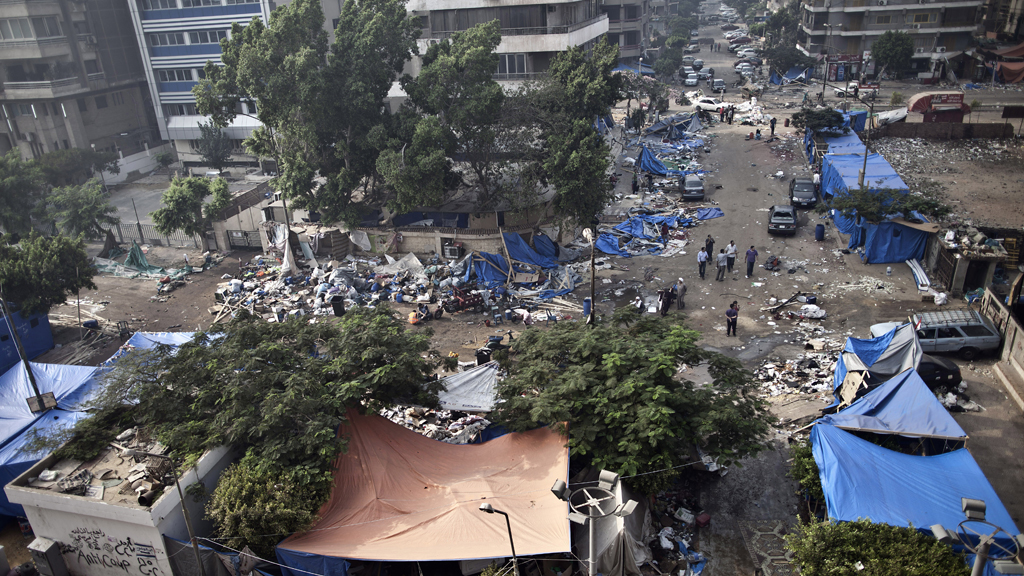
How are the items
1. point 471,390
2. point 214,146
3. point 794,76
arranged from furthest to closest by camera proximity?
point 794,76
point 214,146
point 471,390

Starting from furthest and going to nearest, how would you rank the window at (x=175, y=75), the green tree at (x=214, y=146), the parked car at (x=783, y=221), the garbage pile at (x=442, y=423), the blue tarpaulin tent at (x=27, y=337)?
the window at (x=175, y=75) → the green tree at (x=214, y=146) → the parked car at (x=783, y=221) → the blue tarpaulin tent at (x=27, y=337) → the garbage pile at (x=442, y=423)

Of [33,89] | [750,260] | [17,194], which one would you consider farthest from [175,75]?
[750,260]

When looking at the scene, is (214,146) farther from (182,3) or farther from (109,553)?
(109,553)

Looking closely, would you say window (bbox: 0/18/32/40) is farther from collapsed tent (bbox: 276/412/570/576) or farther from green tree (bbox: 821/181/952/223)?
green tree (bbox: 821/181/952/223)

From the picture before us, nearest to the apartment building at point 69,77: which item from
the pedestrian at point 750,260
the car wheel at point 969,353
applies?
the pedestrian at point 750,260

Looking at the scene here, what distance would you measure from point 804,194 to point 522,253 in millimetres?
13342

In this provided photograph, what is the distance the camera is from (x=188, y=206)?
29578mm

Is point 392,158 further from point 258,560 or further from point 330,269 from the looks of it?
point 258,560

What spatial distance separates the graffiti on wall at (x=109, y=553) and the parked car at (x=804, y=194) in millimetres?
27110

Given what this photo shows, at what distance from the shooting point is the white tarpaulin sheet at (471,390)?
1614 cm

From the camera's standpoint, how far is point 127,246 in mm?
33094

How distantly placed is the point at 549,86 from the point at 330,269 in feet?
36.9

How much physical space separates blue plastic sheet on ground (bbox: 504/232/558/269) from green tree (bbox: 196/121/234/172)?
29434 mm

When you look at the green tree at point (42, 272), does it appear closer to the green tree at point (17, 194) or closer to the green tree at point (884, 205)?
the green tree at point (17, 194)
